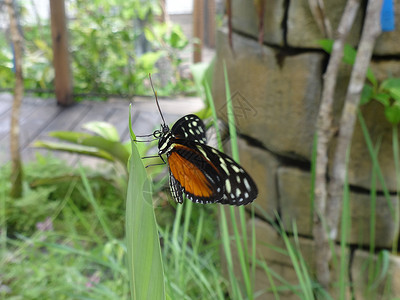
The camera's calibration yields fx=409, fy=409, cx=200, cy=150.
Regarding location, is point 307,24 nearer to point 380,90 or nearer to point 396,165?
point 380,90

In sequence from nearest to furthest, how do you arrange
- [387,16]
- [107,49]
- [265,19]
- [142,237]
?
[142,237]
[387,16]
[265,19]
[107,49]

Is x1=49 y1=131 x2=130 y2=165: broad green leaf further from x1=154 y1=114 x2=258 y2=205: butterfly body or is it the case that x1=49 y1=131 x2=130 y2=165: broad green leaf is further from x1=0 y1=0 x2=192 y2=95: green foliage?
x1=0 y1=0 x2=192 y2=95: green foliage

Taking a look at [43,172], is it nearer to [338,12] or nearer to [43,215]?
[43,215]

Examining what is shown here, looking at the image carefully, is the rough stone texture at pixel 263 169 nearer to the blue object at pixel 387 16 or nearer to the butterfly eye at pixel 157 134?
the blue object at pixel 387 16

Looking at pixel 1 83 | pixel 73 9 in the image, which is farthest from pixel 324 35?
pixel 73 9

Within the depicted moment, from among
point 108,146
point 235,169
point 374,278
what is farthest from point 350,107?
point 108,146

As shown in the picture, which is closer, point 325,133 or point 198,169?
point 198,169

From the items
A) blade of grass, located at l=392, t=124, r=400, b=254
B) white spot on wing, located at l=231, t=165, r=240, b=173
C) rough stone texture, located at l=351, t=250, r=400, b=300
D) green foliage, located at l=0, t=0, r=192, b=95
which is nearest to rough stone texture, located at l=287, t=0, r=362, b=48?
blade of grass, located at l=392, t=124, r=400, b=254
